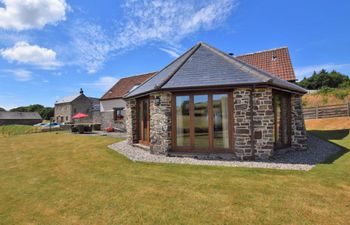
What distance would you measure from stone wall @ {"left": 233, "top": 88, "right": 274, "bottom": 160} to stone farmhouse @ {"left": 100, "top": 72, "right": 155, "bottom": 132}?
1892cm

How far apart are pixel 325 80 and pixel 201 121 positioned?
6235 centimetres

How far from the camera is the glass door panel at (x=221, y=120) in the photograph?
908cm

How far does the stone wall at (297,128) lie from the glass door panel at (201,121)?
203 inches

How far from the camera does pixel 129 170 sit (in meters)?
7.63

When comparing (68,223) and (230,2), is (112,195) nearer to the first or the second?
(68,223)

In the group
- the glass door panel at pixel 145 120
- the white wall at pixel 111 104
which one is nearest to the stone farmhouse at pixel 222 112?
the glass door panel at pixel 145 120

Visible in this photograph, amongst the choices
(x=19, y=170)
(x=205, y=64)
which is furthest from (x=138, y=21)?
(x=19, y=170)

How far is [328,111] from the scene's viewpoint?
23.0 m

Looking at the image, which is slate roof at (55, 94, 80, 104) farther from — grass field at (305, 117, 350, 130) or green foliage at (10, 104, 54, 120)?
grass field at (305, 117, 350, 130)

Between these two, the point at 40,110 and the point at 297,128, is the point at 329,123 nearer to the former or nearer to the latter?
the point at 297,128

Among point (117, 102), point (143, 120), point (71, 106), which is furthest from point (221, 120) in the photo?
point (71, 106)

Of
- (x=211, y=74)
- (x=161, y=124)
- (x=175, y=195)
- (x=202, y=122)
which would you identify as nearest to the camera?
(x=175, y=195)

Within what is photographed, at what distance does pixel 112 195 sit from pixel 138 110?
797 cm

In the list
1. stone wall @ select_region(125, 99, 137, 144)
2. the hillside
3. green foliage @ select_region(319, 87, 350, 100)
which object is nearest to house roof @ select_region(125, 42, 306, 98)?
stone wall @ select_region(125, 99, 137, 144)
